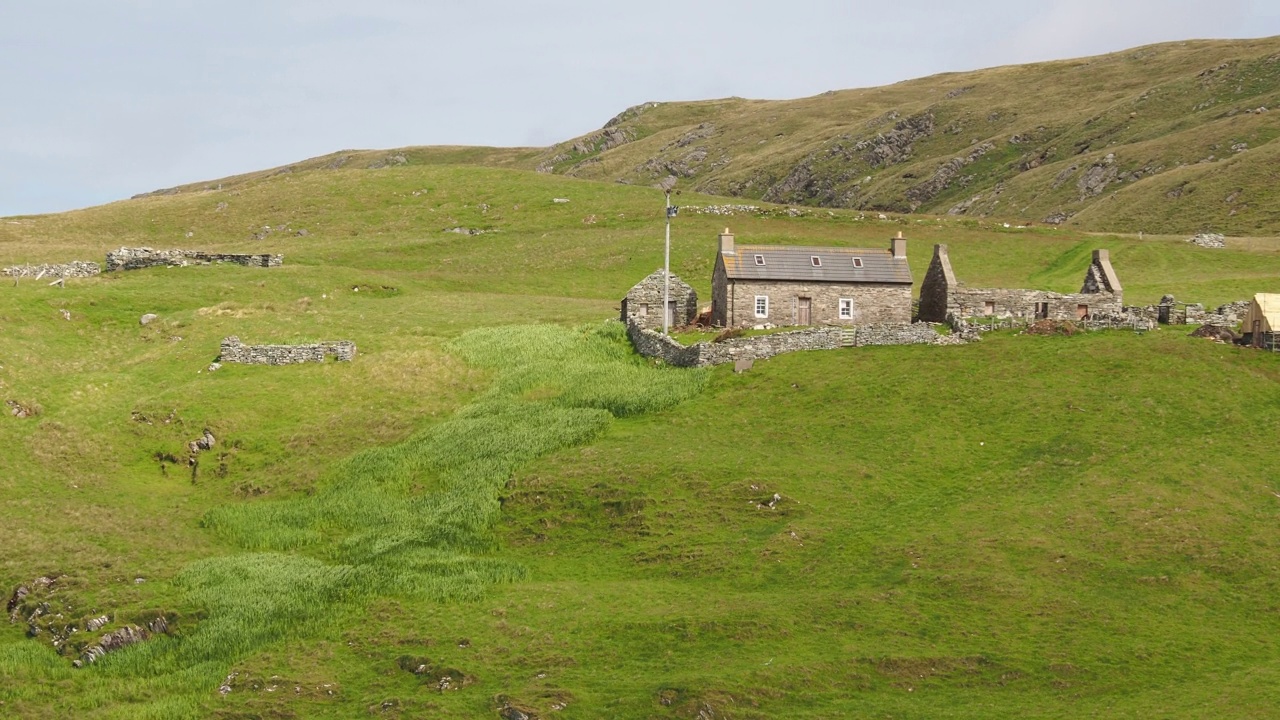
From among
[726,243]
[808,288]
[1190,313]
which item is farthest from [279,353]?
[1190,313]

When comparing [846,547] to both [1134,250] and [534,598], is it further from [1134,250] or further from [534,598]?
[1134,250]

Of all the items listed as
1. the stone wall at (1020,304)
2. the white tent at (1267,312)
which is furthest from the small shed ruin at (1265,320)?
the stone wall at (1020,304)

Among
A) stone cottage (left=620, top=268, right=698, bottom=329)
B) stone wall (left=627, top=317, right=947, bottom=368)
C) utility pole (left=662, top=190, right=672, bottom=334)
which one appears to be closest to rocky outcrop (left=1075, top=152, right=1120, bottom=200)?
stone cottage (left=620, top=268, right=698, bottom=329)

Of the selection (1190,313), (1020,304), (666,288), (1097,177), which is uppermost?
(1097,177)

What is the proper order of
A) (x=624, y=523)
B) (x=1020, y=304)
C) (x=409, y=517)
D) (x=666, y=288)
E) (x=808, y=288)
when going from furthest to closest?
(x=808, y=288) < (x=1020, y=304) < (x=666, y=288) < (x=409, y=517) < (x=624, y=523)

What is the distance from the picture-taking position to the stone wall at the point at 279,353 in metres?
59.8

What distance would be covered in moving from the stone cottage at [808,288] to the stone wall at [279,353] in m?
19.3

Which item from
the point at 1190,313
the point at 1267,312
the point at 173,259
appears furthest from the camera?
the point at 173,259

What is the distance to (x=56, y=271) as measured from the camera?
267 feet

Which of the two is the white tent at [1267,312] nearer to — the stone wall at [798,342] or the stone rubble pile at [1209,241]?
the stone wall at [798,342]

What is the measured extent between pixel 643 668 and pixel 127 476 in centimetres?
2576

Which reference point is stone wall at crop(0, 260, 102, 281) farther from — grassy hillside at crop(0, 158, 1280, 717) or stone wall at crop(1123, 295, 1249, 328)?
stone wall at crop(1123, 295, 1249, 328)

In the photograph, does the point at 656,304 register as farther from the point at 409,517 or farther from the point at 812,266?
the point at 409,517

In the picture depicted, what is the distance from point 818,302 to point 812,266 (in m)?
1.93
